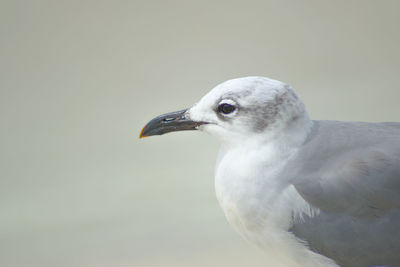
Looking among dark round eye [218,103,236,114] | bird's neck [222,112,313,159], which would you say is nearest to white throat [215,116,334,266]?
bird's neck [222,112,313,159]

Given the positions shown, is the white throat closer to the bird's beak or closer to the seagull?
the seagull

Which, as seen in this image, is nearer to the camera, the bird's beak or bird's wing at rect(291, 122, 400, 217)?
bird's wing at rect(291, 122, 400, 217)

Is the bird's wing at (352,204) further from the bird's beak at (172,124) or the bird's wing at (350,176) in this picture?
the bird's beak at (172,124)

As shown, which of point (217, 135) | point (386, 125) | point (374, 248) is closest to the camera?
point (374, 248)

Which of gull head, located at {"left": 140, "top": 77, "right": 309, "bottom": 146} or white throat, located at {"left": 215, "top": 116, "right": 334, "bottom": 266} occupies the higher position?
gull head, located at {"left": 140, "top": 77, "right": 309, "bottom": 146}

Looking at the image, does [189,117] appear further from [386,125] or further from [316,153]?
[386,125]

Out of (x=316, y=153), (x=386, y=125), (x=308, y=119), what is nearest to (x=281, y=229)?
(x=316, y=153)
